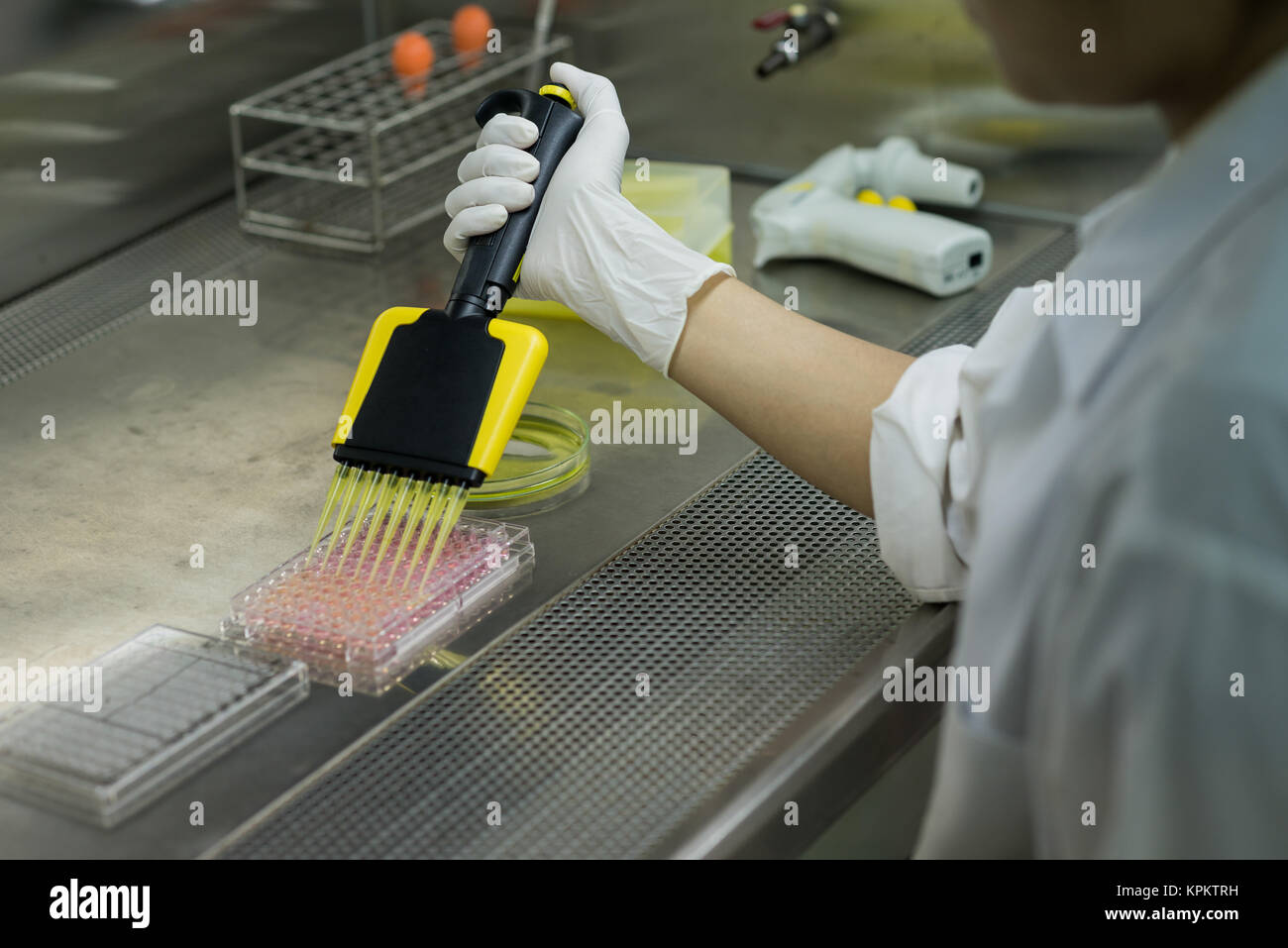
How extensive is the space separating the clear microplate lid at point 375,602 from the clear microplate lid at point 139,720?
3 centimetres

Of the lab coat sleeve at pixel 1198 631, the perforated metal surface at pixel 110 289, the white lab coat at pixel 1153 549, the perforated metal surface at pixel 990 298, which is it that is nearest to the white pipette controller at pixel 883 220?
the perforated metal surface at pixel 990 298

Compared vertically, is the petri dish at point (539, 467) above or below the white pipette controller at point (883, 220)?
below

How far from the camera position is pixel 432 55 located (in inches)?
87.1

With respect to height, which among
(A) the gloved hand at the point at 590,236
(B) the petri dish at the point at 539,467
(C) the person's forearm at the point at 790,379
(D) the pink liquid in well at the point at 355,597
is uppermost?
(A) the gloved hand at the point at 590,236

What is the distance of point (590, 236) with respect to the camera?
1399mm

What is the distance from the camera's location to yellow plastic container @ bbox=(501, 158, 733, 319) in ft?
5.79

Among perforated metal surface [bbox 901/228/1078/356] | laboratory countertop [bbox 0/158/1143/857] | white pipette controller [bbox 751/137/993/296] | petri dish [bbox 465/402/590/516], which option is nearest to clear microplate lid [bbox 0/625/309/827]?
laboratory countertop [bbox 0/158/1143/857]

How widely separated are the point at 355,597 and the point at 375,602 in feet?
0.06

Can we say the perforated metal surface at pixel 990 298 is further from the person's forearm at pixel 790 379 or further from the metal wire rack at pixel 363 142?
the metal wire rack at pixel 363 142

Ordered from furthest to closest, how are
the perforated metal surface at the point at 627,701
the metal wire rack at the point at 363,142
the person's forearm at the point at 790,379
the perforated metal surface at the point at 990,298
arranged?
the metal wire rack at the point at 363,142 → the perforated metal surface at the point at 990,298 → the person's forearm at the point at 790,379 → the perforated metal surface at the point at 627,701

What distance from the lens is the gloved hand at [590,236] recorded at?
135 centimetres

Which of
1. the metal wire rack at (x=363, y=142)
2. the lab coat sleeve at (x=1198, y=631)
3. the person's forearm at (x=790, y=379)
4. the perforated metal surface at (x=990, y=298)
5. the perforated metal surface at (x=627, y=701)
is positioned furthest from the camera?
the metal wire rack at (x=363, y=142)

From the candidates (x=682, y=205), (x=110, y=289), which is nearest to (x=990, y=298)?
(x=682, y=205)
